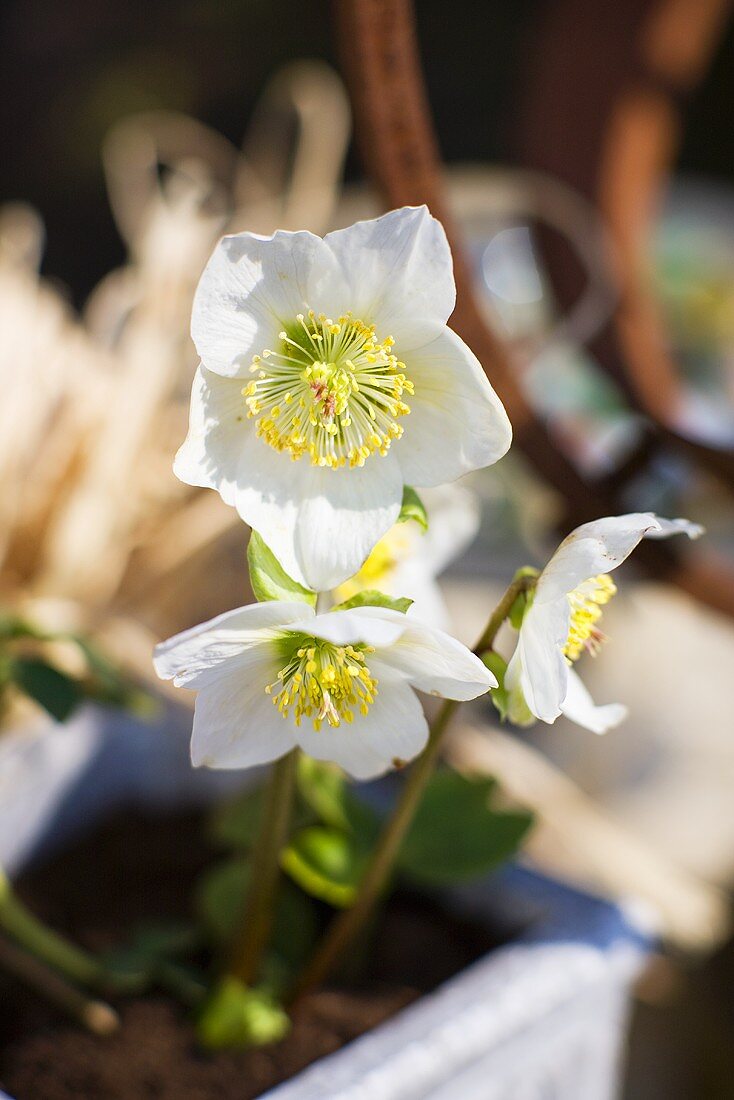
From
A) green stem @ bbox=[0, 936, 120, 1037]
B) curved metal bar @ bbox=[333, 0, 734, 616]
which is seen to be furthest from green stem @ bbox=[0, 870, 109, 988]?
curved metal bar @ bbox=[333, 0, 734, 616]

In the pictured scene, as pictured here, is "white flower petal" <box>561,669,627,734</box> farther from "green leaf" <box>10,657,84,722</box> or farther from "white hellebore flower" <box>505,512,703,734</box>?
"green leaf" <box>10,657,84,722</box>

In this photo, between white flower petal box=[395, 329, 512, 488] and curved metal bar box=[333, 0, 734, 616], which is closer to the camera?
white flower petal box=[395, 329, 512, 488]

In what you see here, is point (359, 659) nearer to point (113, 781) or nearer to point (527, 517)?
point (113, 781)

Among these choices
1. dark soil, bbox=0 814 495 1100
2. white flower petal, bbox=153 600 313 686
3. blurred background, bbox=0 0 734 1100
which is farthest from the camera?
blurred background, bbox=0 0 734 1100

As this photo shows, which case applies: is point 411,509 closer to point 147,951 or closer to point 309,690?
point 309,690

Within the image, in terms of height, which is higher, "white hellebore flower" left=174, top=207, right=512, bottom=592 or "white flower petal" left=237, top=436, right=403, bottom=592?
"white hellebore flower" left=174, top=207, right=512, bottom=592

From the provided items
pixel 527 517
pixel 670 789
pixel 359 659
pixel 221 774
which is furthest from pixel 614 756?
pixel 359 659

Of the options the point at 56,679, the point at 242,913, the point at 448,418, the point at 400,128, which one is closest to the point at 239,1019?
the point at 242,913
